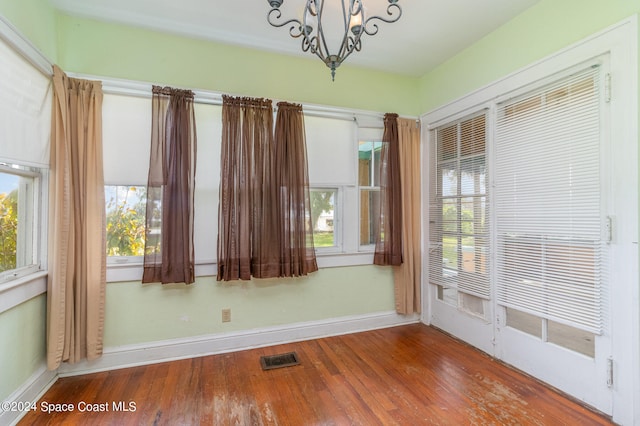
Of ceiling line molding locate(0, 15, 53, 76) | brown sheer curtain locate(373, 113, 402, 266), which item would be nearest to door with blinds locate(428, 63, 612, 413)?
brown sheer curtain locate(373, 113, 402, 266)

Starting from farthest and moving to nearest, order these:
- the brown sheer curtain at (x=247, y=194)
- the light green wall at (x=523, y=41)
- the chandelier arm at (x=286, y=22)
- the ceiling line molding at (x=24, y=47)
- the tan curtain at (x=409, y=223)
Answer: the tan curtain at (x=409, y=223) < the brown sheer curtain at (x=247, y=194) < the light green wall at (x=523, y=41) < the ceiling line molding at (x=24, y=47) < the chandelier arm at (x=286, y=22)

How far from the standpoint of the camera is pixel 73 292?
229cm

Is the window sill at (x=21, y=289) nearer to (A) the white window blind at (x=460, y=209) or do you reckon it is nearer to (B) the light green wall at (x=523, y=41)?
(A) the white window blind at (x=460, y=209)

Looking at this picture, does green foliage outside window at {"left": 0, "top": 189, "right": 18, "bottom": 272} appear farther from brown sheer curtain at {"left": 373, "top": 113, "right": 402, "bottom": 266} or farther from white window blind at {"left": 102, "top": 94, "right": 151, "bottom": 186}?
brown sheer curtain at {"left": 373, "top": 113, "right": 402, "bottom": 266}

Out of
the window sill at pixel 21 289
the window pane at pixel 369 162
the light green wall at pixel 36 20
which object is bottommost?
the window sill at pixel 21 289

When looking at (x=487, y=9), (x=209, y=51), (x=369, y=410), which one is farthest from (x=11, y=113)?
(x=487, y=9)

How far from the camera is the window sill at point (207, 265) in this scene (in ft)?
8.16

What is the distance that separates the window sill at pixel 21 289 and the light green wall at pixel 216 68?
1639 mm

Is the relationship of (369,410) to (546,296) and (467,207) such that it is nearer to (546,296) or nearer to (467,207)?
(546,296)

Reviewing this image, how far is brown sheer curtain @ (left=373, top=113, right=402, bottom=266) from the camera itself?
323 centimetres

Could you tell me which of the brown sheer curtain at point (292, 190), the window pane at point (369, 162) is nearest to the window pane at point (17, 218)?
the brown sheer curtain at point (292, 190)

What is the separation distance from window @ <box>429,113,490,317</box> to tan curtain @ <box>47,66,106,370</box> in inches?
124

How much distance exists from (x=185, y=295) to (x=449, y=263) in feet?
8.57

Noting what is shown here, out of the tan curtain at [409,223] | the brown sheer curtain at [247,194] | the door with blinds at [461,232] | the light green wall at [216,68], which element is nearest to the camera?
the light green wall at [216,68]
